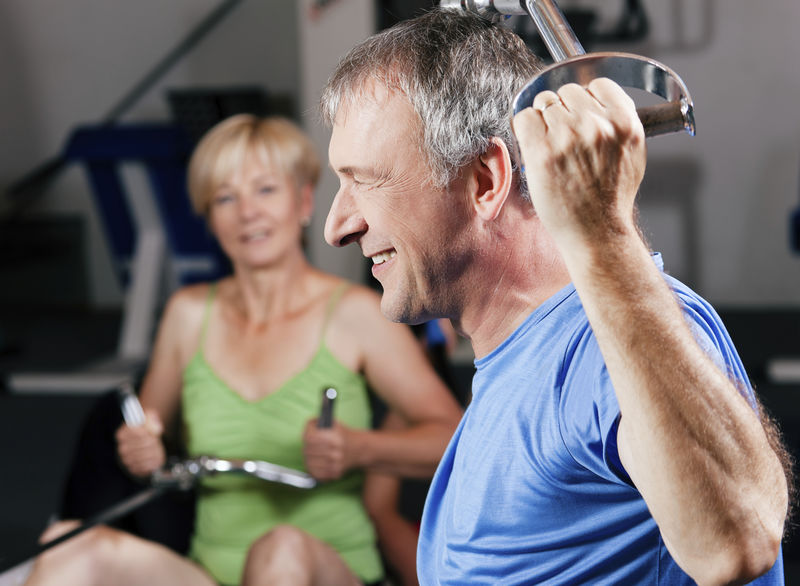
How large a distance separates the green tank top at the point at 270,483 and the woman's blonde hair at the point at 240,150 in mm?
381

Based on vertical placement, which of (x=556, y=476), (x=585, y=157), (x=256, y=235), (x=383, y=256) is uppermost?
(x=585, y=157)

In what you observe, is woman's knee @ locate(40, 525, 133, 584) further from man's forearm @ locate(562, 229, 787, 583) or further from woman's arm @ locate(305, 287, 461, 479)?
man's forearm @ locate(562, 229, 787, 583)

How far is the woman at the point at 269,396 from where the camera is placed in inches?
57.7

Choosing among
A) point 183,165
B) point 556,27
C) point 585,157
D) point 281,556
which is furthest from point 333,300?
point 183,165

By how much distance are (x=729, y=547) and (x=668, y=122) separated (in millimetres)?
261

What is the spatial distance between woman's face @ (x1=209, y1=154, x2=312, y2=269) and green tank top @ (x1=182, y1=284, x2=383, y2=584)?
26 centimetres

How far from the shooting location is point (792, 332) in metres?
4.59

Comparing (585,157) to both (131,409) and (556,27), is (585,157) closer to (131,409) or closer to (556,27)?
(556,27)

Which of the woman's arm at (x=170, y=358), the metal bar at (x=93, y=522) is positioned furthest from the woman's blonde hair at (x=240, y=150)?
the metal bar at (x=93, y=522)

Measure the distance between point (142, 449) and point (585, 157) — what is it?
1309 millimetres

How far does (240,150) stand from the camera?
187cm

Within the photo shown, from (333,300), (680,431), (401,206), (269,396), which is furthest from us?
(333,300)

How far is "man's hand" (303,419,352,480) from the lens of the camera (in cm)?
156

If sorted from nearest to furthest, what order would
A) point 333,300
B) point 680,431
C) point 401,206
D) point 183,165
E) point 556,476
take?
point 680,431 → point 556,476 → point 401,206 → point 333,300 → point 183,165
